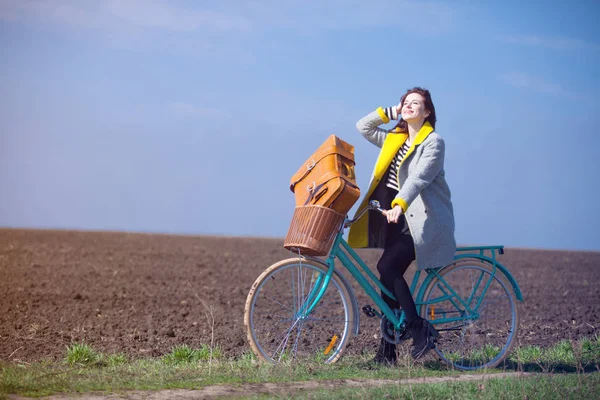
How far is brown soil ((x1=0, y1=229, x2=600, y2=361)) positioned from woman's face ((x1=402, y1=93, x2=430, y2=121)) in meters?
2.26

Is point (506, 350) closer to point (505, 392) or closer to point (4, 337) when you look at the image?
point (505, 392)

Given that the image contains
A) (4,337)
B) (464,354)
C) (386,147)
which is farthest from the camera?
(4,337)

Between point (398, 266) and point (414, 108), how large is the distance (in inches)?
49.8

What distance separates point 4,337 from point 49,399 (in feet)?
11.5

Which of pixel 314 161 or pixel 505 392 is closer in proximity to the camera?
pixel 505 392

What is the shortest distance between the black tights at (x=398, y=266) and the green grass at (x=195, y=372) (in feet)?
1.41

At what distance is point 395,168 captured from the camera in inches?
238

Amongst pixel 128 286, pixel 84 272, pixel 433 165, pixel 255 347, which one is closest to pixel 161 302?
pixel 128 286

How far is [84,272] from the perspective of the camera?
582 inches

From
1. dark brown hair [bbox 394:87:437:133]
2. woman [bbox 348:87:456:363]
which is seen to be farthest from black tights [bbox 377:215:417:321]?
dark brown hair [bbox 394:87:437:133]

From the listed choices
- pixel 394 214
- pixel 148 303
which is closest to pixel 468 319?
pixel 394 214

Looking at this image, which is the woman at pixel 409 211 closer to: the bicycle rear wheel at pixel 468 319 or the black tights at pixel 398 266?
the black tights at pixel 398 266

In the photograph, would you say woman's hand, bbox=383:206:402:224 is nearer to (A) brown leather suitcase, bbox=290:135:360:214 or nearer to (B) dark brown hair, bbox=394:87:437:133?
(A) brown leather suitcase, bbox=290:135:360:214

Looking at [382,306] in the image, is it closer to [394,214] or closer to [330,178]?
[394,214]
